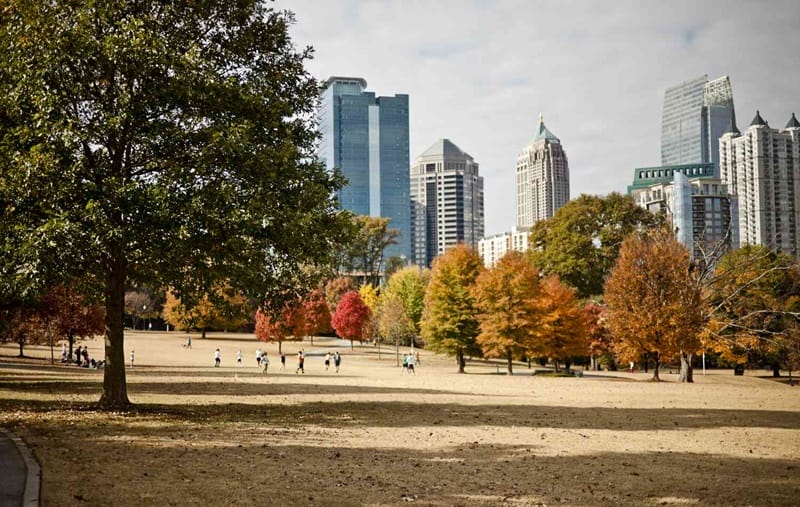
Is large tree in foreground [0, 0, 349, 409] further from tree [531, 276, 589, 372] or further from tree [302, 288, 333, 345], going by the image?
tree [302, 288, 333, 345]

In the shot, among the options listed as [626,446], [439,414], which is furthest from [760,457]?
[439,414]

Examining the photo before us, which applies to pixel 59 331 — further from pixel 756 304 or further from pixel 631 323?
pixel 756 304

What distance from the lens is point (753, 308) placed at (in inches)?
2218

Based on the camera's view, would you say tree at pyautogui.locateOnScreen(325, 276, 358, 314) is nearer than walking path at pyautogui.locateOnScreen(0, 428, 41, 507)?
No

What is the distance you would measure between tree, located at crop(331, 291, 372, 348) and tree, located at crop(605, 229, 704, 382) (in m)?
41.2

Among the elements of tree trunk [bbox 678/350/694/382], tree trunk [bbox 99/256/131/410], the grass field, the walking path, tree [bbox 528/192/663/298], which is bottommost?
tree trunk [bbox 678/350/694/382]

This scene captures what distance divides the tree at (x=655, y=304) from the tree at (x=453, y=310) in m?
11.4

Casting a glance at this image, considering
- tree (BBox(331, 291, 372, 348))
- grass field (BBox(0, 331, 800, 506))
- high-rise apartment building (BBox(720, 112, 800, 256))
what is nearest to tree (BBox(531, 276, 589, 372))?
grass field (BBox(0, 331, 800, 506))

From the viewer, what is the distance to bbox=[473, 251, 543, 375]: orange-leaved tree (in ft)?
166

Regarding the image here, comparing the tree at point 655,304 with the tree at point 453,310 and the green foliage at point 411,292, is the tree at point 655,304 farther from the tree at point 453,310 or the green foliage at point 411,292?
the green foliage at point 411,292

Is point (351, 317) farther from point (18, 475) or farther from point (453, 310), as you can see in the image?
point (18, 475)

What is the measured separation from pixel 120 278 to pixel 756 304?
50.0 meters

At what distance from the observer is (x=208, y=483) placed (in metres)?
11.1

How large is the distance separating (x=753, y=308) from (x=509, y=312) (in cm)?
2095
